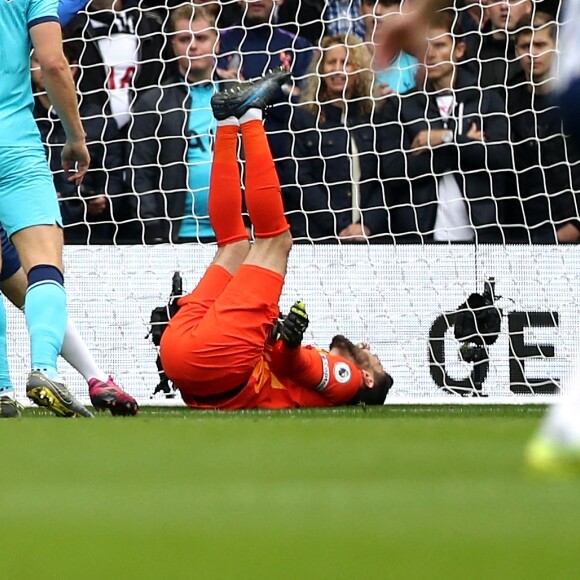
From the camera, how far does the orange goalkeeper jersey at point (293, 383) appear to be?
241 inches

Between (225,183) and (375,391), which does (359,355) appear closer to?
(375,391)

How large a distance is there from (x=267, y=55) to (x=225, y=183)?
203 centimetres

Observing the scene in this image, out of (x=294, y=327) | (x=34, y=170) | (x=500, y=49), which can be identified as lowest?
(x=294, y=327)

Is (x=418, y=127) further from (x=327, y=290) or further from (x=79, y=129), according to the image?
(x=79, y=129)

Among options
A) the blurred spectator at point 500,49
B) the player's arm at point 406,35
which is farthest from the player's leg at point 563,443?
the blurred spectator at point 500,49

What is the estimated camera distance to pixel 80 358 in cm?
571

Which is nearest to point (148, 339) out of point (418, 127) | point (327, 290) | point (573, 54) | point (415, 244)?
point (327, 290)

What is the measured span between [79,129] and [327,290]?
90.6 inches

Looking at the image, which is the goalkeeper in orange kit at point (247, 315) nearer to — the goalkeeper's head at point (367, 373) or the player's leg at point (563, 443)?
the goalkeeper's head at point (367, 373)

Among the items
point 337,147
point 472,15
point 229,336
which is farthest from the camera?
point 472,15

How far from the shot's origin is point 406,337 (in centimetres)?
735

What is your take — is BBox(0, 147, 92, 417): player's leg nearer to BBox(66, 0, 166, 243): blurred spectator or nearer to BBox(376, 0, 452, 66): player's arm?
BBox(66, 0, 166, 243): blurred spectator

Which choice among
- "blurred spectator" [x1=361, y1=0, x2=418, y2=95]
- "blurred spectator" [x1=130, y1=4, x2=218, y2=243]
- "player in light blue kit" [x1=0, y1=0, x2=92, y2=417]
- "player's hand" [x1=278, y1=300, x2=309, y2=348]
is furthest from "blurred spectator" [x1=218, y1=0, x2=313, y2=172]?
"player in light blue kit" [x1=0, y1=0, x2=92, y2=417]

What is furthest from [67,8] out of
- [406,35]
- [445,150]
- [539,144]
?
[406,35]
